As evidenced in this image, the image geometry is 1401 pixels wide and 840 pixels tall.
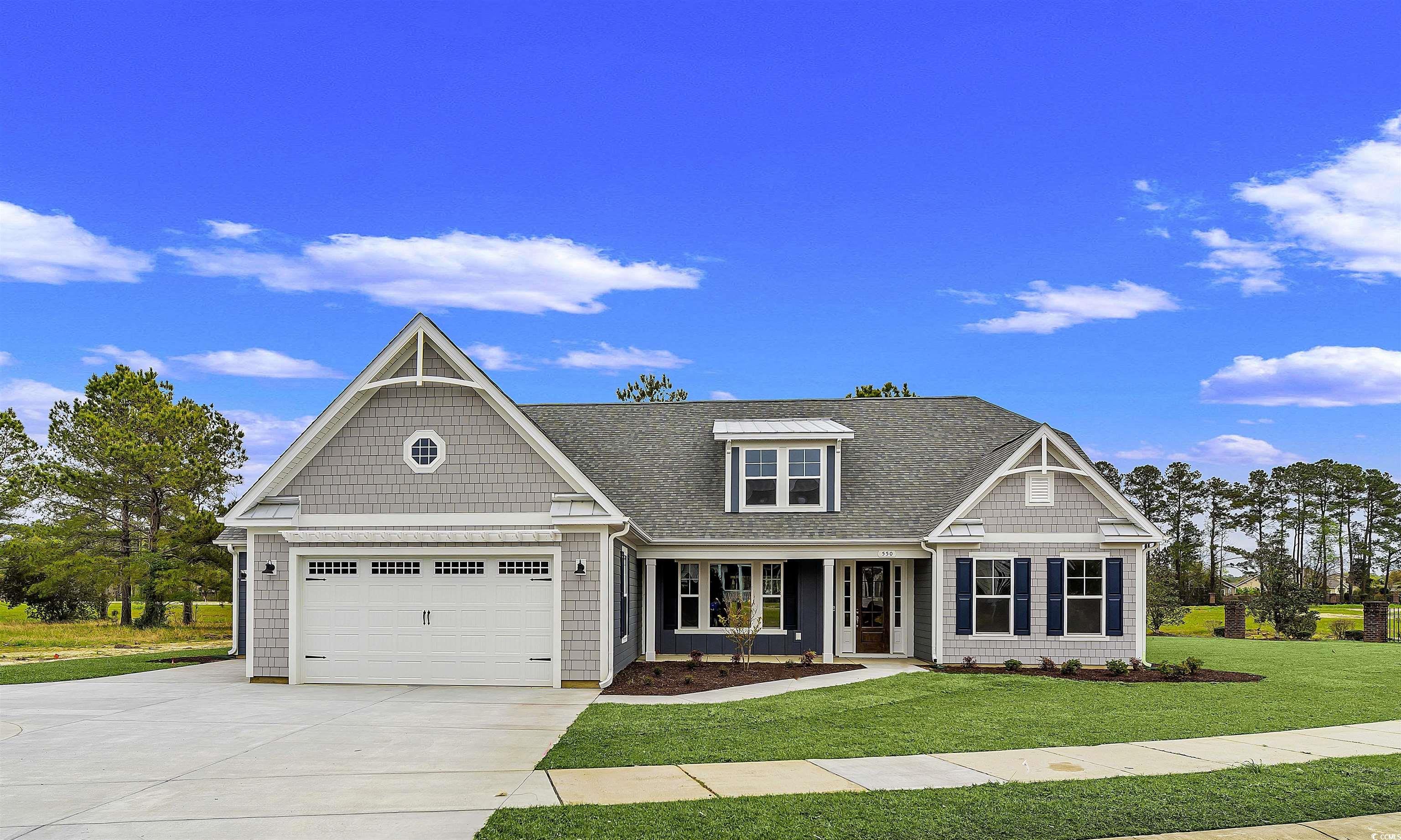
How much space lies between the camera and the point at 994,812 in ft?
25.2

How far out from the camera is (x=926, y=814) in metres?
7.58

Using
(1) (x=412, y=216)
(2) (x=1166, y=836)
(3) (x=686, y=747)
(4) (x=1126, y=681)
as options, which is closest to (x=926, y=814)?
(2) (x=1166, y=836)

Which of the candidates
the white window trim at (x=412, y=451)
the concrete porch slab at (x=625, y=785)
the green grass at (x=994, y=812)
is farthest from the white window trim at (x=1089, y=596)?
the concrete porch slab at (x=625, y=785)

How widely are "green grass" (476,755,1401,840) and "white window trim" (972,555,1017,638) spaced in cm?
1037

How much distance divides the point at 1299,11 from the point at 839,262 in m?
11.4

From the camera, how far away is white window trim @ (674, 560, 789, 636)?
68.7 feet

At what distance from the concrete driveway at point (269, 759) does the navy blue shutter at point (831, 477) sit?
7615 millimetres

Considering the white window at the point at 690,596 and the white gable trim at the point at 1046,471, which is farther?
the white window at the point at 690,596

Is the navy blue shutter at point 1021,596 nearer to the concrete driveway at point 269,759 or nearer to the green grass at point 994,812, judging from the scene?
the concrete driveway at point 269,759

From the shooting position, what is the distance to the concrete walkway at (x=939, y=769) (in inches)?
334

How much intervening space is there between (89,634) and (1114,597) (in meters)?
28.6

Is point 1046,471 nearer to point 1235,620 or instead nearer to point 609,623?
point 609,623

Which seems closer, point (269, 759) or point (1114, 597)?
point (269, 759)

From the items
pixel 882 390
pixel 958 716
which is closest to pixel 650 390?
pixel 882 390
